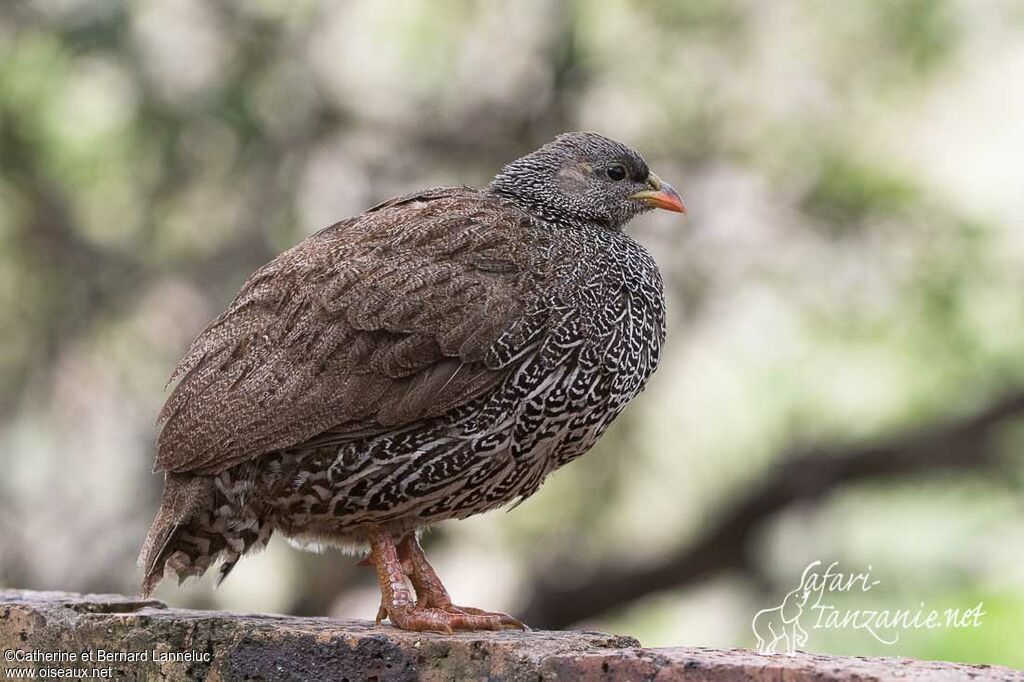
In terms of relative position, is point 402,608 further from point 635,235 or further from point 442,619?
point 635,235

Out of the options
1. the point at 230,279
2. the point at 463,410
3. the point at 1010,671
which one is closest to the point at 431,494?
the point at 463,410

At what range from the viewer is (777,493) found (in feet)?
35.0

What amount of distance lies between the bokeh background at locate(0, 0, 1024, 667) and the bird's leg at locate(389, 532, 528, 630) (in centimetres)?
568

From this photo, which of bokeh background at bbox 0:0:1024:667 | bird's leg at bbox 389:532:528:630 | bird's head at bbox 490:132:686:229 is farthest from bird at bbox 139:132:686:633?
bokeh background at bbox 0:0:1024:667

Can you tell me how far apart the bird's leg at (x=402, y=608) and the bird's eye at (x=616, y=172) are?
1556mm

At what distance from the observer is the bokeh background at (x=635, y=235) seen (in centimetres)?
1059

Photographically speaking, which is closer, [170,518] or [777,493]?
[170,518]

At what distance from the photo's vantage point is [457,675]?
4160mm

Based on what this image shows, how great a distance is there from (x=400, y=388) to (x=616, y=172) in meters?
1.29

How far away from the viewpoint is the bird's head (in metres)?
5.18

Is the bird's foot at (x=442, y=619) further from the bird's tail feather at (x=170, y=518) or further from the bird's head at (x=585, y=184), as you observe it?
the bird's head at (x=585, y=184)

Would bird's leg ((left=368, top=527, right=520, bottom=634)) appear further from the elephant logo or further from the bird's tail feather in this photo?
the elephant logo

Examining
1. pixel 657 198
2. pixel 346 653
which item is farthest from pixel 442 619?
pixel 657 198

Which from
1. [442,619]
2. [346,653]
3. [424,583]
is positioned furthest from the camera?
[424,583]
